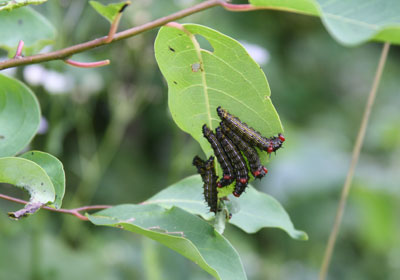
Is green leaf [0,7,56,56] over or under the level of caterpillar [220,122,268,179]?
under

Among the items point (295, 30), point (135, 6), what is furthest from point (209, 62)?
point (295, 30)

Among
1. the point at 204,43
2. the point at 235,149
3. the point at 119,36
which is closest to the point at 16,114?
the point at 119,36

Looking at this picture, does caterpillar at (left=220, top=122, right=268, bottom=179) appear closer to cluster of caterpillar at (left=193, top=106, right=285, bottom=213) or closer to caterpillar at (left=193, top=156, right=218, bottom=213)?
cluster of caterpillar at (left=193, top=106, right=285, bottom=213)

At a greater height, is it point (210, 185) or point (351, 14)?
point (351, 14)

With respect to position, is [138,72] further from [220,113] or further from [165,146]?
[220,113]

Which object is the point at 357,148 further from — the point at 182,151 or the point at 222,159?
the point at 182,151

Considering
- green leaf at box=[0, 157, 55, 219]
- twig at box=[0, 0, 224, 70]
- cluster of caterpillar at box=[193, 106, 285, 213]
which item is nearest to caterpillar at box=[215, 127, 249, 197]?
cluster of caterpillar at box=[193, 106, 285, 213]

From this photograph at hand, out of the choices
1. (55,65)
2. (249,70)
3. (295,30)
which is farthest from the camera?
(295,30)
